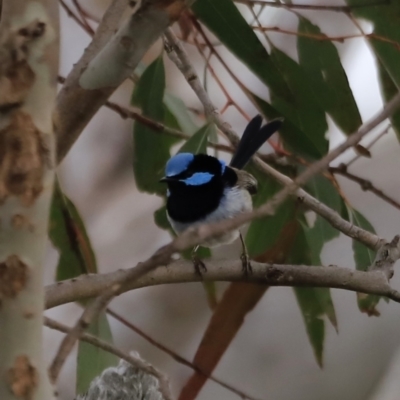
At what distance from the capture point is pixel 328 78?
1113mm

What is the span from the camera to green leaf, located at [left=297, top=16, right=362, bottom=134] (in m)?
1.08

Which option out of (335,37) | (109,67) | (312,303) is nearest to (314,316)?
(312,303)

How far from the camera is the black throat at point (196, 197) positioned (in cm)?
111

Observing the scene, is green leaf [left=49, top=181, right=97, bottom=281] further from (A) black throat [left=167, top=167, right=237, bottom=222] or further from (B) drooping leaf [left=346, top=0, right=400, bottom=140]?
(B) drooping leaf [left=346, top=0, right=400, bottom=140]

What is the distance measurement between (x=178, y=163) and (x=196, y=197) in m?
0.08

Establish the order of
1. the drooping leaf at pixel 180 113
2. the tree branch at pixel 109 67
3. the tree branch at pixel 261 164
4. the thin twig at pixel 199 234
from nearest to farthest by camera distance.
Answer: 1. the thin twig at pixel 199 234
2. the tree branch at pixel 109 67
3. the tree branch at pixel 261 164
4. the drooping leaf at pixel 180 113

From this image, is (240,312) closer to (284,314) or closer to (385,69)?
(385,69)

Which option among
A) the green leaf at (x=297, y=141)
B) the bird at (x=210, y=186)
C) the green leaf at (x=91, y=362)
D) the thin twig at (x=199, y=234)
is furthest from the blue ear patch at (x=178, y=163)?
the thin twig at (x=199, y=234)

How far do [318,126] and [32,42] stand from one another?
0.71m

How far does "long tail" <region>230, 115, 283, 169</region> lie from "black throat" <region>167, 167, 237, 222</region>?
4 centimetres

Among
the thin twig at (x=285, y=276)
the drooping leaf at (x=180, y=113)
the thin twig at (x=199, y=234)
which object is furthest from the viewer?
the drooping leaf at (x=180, y=113)

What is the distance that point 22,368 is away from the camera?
1.49ft

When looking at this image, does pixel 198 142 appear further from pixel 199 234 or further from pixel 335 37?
pixel 199 234

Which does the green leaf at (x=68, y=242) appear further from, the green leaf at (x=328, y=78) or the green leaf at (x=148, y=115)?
the green leaf at (x=328, y=78)
